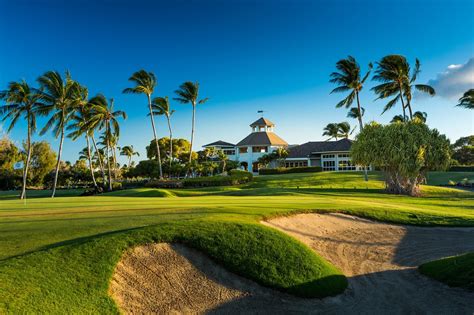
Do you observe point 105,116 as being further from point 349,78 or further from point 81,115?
point 349,78

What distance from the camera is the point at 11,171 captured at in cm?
6222

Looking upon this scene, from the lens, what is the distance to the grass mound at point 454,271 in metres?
8.89

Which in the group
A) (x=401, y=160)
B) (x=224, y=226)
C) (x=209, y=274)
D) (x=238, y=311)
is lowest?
(x=238, y=311)

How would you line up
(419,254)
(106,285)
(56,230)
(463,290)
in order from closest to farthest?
1. (106,285)
2. (463,290)
3. (56,230)
4. (419,254)

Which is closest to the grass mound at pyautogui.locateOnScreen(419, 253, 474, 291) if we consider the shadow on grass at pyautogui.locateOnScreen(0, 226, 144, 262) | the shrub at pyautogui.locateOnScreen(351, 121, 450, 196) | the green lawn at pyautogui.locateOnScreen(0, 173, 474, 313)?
the green lawn at pyautogui.locateOnScreen(0, 173, 474, 313)

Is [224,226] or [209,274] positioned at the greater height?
[224,226]

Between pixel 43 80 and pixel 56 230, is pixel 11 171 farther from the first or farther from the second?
pixel 56 230

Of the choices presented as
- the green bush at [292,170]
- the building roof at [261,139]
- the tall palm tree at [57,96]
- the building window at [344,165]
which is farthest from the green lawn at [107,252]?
the building roof at [261,139]

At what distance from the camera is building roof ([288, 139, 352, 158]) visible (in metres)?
69.1

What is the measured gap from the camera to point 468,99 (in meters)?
46.3

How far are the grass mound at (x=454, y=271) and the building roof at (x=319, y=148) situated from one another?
6000cm

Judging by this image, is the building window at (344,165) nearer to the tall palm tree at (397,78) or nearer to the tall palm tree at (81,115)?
the tall palm tree at (397,78)

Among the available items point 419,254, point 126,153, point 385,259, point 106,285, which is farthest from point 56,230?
point 126,153

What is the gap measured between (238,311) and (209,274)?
1.45 metres
